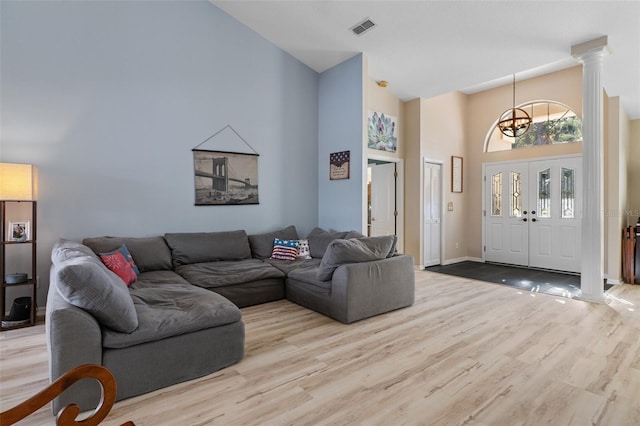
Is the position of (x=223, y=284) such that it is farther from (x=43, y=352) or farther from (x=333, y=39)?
(x=333, y=39)

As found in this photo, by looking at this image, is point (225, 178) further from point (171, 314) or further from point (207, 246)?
point (171, 314)

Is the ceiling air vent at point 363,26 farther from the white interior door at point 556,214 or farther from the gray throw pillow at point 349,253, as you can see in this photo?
the white interior door at point 556,214

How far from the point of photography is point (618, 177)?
16.4ft

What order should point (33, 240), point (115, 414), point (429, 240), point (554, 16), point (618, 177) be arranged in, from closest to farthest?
point (115, 414)
point (33, 240)
point (554, 16)
point (618, 177)
point (429, 240)

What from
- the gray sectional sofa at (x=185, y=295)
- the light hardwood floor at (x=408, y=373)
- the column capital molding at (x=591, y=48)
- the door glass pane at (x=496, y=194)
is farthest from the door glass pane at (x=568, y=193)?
the gray sectional sofa at (x=185, y=295)

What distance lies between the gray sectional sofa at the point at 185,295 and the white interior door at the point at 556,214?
380cm

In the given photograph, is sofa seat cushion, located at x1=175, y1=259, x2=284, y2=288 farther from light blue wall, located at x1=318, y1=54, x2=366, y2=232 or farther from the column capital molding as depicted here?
the column capital molding

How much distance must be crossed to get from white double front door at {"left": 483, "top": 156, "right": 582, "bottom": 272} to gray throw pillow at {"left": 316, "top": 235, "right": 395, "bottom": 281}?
418 cm

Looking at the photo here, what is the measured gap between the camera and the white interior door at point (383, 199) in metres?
6.45

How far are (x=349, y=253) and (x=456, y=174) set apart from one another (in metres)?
4.55

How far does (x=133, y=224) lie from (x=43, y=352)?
171 cm

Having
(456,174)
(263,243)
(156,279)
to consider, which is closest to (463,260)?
(456,174)

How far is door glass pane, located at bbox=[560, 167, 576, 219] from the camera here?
5883 millimetres

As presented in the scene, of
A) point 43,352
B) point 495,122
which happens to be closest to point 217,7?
point 43,352
